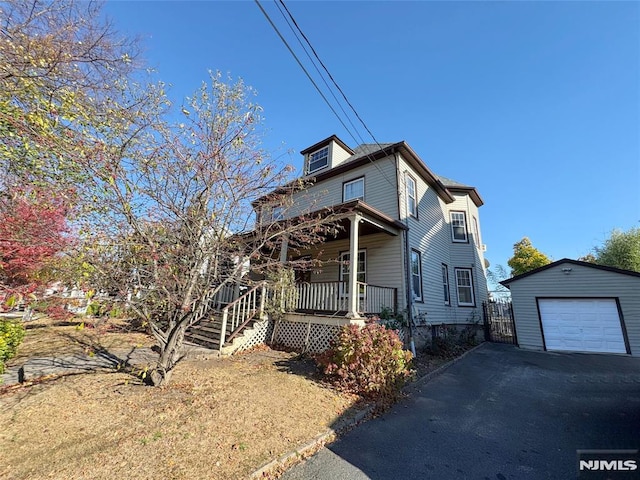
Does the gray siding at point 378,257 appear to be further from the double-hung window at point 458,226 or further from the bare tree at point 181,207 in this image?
the double-hung window at point 458,226

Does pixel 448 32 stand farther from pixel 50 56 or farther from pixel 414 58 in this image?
pixel 50 56

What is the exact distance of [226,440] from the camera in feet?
11.8

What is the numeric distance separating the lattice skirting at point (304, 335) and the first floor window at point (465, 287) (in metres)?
8.79

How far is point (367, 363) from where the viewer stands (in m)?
5.84

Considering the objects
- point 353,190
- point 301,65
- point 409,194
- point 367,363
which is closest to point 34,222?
point 301,65

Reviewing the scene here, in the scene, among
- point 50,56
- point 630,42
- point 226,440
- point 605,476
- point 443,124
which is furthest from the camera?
point 443,124

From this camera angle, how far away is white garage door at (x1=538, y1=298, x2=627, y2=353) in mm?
10438

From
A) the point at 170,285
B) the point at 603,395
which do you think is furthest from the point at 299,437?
the point at 603,395

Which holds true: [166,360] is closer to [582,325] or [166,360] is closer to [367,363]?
[367,363]

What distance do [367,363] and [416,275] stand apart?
6008mm

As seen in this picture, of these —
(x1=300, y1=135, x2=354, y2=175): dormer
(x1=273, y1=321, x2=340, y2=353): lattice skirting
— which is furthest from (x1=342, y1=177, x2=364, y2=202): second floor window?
(x1=273, y1=321, x2=340, y2=353): lattice skirting

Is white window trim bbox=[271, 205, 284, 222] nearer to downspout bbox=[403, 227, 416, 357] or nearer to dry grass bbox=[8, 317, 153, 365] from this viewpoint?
dry grass bbox=[8, 317, 153, 365]

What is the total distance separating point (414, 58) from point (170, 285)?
9.24 m

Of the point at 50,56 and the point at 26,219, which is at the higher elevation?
the point at 50,56
